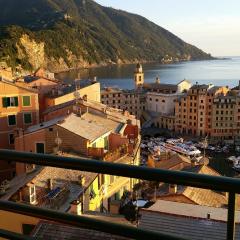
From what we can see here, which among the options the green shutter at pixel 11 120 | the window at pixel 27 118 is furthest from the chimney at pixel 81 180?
the window at pixel 27 118

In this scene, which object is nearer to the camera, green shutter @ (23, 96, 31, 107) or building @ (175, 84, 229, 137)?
green shutter @ (23, 96, 31, 107)

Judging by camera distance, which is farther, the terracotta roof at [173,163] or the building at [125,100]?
the building at [125,100]

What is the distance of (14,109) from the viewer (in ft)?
72.5

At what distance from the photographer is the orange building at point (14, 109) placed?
852 inches

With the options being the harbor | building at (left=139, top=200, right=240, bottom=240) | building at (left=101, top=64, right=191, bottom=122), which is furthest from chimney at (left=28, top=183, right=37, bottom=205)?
building at (left=101, top=64, right=191, bottom=122)

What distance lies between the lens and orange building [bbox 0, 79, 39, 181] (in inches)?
852

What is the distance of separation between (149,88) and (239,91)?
1759 cm

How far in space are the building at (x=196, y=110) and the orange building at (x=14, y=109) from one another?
121 feet

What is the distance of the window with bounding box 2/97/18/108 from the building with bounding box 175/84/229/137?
3755cm

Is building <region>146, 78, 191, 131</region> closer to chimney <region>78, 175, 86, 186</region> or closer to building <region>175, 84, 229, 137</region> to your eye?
building <region>175, 84, 229, 137</region>

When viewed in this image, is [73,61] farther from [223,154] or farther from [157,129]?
[223,154]

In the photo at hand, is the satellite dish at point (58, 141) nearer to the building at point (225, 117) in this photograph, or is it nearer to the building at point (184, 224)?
the building at point (184, 224)

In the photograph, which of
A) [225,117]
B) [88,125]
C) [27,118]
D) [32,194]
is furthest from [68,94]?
[225,117]

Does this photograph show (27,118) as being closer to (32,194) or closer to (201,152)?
(32,194)
